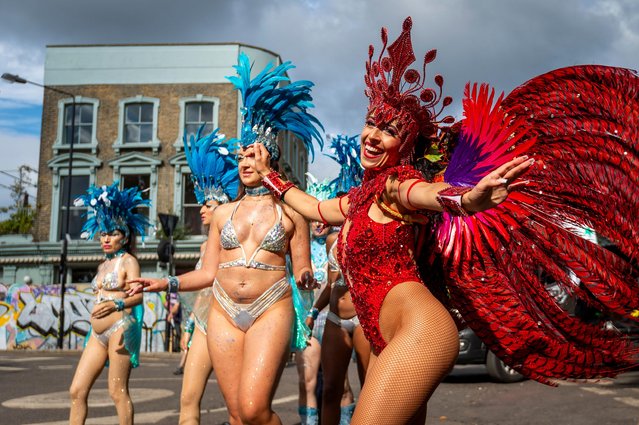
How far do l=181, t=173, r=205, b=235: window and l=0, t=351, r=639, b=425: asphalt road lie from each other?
13.9m

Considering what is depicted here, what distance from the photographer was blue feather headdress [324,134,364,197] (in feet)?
24.0

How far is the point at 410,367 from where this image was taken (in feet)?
9.59

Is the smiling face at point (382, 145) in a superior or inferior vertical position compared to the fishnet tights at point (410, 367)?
superior

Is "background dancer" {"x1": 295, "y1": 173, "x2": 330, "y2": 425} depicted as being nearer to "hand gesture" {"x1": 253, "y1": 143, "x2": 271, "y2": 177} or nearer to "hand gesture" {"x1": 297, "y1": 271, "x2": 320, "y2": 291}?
"hand gesture" {"x1": 297, "y1": 271, "x2": 320, "y2": 291}

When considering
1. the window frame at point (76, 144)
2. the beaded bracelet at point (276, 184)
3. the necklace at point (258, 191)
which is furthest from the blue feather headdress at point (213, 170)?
the window frame at point (76, 144)

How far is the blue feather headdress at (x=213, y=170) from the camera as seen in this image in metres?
6.14

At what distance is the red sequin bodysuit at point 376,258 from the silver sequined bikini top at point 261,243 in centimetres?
125

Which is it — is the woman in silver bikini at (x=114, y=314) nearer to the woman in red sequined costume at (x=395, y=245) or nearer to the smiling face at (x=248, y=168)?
the smiling face at (x=248, y=168)

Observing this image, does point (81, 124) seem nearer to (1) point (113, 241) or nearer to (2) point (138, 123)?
(2) point (138, 123)

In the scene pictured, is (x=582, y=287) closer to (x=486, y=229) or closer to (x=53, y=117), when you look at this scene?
(x=486, y=229)

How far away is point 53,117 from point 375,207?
26.8 meters

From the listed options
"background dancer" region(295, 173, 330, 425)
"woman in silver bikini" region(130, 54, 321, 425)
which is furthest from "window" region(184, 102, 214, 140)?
"woman in silver bikini" region(130, 54, 321, 425)

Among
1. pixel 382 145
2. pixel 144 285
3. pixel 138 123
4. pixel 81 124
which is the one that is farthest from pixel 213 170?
pixel 81 124

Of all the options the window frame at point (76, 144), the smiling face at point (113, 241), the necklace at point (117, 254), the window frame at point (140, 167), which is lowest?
the necklace at point (117, 254)
